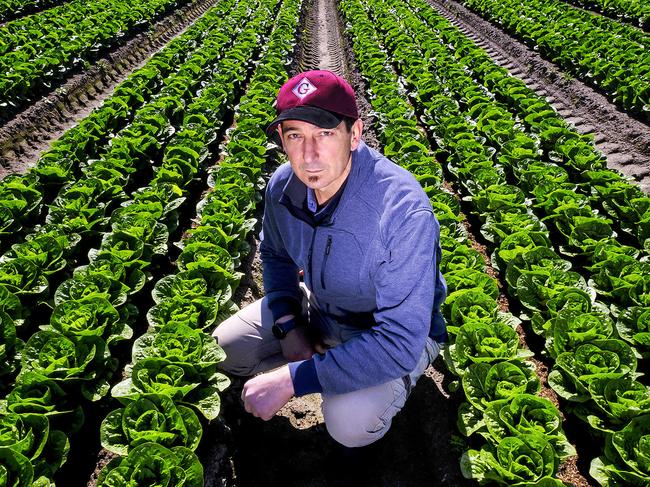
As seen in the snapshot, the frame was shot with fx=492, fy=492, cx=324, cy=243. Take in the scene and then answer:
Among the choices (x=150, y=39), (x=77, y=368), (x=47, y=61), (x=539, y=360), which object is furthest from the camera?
(x=150, y=39)

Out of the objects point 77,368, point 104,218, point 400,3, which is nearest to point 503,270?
point 77,368

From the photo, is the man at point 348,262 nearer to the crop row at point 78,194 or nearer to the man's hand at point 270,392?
the man's hand at point 270,392

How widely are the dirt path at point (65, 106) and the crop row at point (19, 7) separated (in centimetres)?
512

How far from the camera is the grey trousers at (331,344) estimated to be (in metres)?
2.75

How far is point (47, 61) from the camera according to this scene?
434 inches

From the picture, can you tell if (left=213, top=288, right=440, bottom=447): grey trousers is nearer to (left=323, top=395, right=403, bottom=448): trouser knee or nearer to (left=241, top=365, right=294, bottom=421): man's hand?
(left=323, top=395, right=403, bottom=448): trouser knee

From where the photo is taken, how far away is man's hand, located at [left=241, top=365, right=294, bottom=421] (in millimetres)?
2629

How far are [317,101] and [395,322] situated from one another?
3.79 ft

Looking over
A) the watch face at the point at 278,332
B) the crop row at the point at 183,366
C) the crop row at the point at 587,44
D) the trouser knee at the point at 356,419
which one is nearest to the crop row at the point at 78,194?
the crop row at the point at 183,366

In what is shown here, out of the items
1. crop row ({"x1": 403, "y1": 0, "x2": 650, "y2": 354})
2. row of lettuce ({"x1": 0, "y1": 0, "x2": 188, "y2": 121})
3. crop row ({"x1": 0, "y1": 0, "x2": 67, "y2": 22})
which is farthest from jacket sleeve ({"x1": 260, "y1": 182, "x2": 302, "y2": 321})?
crop row ({"x1": 0, "y1": 0, "x2": 67, "y2": 22})

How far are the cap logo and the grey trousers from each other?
1428 mm

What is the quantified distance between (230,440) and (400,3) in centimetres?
2073

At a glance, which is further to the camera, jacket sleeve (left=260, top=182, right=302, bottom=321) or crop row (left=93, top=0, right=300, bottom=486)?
jacket sleeve (left=260, top=182, right=302, bottom=321)

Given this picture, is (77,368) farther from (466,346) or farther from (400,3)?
(400,3)
